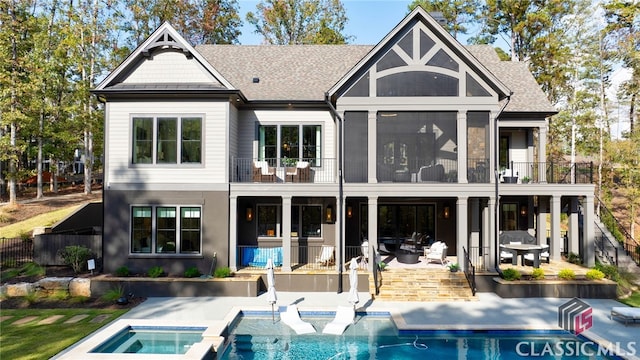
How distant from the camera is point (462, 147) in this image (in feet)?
50.0

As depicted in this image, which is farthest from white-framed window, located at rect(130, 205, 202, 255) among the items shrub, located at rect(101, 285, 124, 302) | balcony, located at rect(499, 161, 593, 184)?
balcony, located at rect(499, 161, 593, 184)

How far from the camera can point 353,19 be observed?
123 feet

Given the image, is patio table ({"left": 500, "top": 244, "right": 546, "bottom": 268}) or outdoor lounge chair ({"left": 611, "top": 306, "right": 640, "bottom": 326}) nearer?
outdoor lounge chair ({"left": 611, "top": 306, "right": 640, "bottom": 326})

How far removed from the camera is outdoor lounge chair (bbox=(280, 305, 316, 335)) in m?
10.8

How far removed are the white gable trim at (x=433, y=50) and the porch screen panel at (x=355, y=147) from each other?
1.43 meters

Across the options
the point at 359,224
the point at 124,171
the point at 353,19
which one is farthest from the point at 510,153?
the point at 353,19

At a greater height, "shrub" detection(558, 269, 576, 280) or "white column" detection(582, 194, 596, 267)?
"white column" detection(582, 194, 596, 267)

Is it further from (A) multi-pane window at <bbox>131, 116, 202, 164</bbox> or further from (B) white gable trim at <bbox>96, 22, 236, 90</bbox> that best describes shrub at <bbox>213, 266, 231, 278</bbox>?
(B) white gable trim at <bbox>96, 22, 236, 90</bbox>

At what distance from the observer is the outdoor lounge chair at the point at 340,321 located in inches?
421

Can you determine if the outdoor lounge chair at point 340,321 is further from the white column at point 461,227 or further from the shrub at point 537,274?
the shrub at point 537,274

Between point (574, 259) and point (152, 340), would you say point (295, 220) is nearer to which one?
point (152, 340)

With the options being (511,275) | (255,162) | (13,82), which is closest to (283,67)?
(255,162)

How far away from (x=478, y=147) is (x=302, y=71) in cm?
918

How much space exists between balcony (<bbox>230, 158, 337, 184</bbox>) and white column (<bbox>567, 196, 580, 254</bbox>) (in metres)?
10.5
